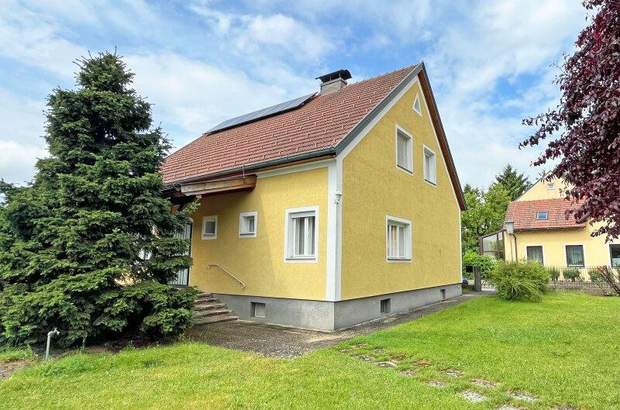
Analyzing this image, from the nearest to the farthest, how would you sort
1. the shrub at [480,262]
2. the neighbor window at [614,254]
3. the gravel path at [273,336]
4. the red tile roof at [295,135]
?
the gravel path at [273,336]
the red tile roof at [295,135]
the shrub at [480,262]
the neighbor window at [614,254]

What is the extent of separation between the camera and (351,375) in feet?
17.9

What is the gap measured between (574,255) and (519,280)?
14205 millimetres

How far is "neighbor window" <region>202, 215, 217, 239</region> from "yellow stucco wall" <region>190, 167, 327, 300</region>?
0.15 metres

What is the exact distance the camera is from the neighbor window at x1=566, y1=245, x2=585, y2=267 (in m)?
24.7

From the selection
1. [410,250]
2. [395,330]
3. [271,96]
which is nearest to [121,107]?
[395,330]

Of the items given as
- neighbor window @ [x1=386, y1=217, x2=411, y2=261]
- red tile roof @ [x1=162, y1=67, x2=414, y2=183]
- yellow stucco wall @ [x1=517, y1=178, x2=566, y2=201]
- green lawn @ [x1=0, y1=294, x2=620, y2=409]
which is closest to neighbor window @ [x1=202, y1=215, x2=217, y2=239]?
red tile roof @ [x1=162, y1=67, x2=414, y2=183]

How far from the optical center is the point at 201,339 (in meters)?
8.05

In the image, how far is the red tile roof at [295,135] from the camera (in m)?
10.5

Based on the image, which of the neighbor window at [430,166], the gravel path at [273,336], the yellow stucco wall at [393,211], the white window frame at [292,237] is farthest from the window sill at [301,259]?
the neighbor window at [430,166]

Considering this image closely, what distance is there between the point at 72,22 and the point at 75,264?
5555 millimetres

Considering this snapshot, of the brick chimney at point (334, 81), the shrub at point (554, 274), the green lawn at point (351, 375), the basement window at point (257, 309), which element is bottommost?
the green lawn at point (351, 375)

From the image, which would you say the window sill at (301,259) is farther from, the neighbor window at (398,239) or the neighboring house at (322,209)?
the neighbor window at (398,239)

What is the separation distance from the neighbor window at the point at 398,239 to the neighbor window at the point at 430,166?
9.87 feet

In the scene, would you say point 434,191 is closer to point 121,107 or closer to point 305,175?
point 305,175
